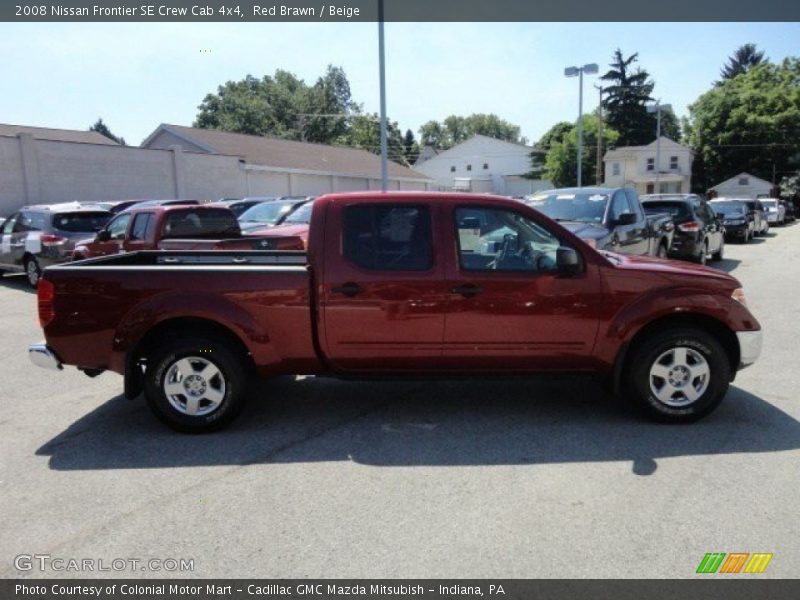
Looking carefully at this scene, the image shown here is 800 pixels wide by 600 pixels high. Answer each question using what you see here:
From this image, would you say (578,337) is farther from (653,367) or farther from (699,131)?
(699,131)

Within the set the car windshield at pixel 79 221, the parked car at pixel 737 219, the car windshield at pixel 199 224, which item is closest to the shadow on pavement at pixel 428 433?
the car windshield at pixel 199 224

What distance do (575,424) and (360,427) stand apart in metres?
1.68

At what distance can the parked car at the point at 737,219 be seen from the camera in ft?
74.1

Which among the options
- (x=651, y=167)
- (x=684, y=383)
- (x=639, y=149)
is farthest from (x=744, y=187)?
(x=684, y=383)

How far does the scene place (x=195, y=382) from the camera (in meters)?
4.81

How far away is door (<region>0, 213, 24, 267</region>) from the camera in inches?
518

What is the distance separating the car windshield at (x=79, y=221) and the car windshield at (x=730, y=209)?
68.2 ft

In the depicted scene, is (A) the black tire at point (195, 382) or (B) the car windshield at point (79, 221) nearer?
(A) the black tire at point (195, 382)

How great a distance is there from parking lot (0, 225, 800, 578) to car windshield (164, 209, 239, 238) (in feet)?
14.4

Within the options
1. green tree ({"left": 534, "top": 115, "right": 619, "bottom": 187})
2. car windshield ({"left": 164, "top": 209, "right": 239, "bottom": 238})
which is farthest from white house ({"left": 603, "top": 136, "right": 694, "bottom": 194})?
car windshield ({"left": 164, "top": 209, "right": 239, "bottom": 238})

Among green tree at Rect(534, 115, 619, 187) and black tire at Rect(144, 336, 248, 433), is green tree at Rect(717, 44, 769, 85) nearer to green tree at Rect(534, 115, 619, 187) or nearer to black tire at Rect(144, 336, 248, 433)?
green tree at Rect(534, 115, 619, 187)

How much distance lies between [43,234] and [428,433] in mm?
10385
